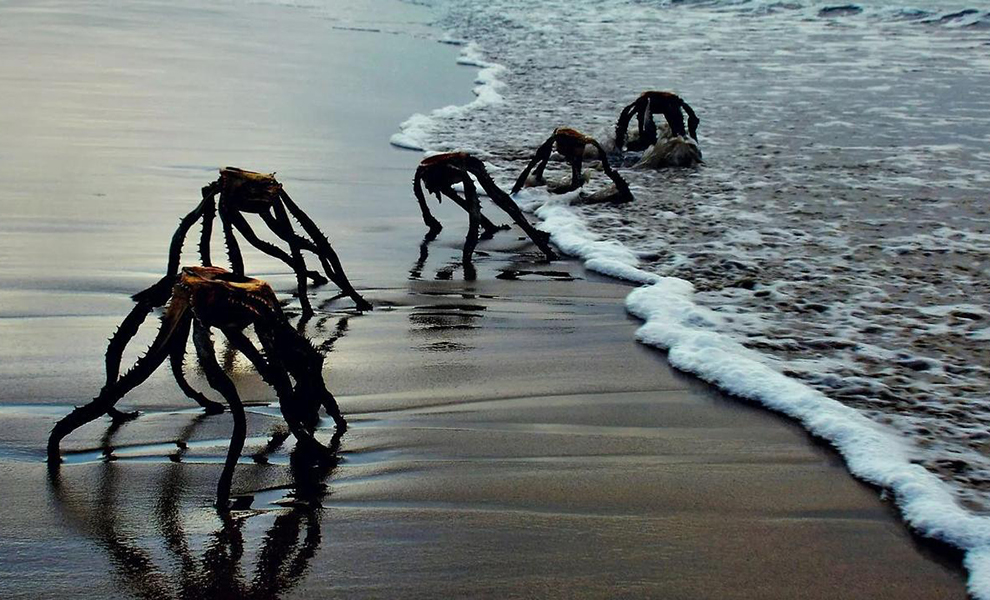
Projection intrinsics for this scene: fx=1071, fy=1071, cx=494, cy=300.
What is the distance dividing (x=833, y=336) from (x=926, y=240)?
7.48 ft

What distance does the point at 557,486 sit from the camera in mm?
3680

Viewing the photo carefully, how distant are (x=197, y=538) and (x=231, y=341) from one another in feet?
2.00

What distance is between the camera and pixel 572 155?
847 centimetres

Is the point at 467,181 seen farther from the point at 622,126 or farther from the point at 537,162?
the point at 622,126

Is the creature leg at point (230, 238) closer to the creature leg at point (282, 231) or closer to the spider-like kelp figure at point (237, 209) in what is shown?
the spider-like kelp figure at point (237, 209)

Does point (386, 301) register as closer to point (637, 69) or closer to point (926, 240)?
point (926, 240)

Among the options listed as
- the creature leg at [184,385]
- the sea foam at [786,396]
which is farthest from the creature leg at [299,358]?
the sea foam at [786,396]

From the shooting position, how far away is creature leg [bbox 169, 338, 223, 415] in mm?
3778

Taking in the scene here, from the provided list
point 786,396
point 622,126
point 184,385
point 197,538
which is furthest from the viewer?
point 622,126

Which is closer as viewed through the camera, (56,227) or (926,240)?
(56,227)

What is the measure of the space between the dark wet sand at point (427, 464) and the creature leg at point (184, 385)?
0.07 m

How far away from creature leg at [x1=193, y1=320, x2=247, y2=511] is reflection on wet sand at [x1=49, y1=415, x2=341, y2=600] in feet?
0.30

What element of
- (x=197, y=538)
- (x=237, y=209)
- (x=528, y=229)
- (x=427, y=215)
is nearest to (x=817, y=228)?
(x=528, y=229)

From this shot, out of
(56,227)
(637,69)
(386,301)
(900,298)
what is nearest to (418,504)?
(386,301)
